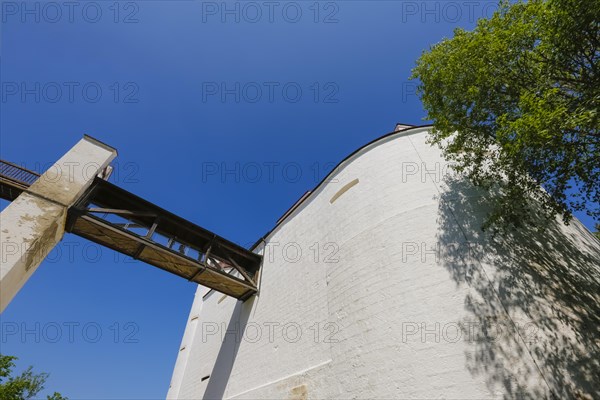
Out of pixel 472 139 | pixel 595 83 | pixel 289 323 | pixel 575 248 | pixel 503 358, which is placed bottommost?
pixel 503 358

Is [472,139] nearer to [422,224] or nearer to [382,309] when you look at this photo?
[422,224]

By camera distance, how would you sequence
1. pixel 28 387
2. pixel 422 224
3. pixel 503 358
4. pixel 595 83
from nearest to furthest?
pixel 503 358
pixel 595 83
pixel 422 224
pixel 28 387

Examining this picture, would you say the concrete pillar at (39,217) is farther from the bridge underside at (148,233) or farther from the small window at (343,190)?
the small window at (343,190)

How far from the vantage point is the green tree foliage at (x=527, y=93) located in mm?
4801

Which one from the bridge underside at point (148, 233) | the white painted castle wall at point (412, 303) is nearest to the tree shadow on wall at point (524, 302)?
the white painted castle wall at point (412, 303)

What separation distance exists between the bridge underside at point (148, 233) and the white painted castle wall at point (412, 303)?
216 cm

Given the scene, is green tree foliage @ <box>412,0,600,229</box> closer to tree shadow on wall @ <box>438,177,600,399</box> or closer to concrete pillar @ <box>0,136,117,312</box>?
tree shadow on wall @ <box>438,177,600,399</box>

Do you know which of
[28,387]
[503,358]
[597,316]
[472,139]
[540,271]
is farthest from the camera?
[28,387]

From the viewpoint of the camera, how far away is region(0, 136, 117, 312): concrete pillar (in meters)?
5.75

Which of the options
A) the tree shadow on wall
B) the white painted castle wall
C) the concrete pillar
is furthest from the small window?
the concrete pillar

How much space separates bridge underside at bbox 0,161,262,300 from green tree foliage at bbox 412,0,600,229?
8.62 meters

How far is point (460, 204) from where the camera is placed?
7.08m

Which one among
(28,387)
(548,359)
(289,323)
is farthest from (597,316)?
(28,387)

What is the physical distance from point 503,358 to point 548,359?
2.48 feet
